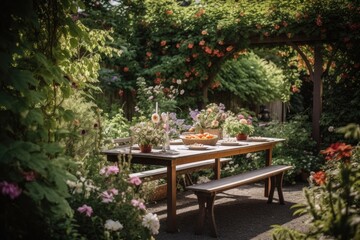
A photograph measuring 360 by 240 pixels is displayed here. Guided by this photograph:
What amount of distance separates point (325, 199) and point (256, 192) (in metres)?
4.80

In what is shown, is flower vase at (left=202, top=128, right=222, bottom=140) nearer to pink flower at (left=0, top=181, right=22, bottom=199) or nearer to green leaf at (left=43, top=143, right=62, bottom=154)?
green leaf at (left=43, top=143, right=62, bottom=154)

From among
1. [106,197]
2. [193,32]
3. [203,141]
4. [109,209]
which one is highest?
[193,32]

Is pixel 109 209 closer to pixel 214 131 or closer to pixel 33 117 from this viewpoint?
pixel 33 117

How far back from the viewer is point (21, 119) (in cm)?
286

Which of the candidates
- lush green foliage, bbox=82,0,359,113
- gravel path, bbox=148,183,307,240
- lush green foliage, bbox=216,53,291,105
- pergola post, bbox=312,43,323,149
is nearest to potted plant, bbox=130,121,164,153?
gravel path, bbox=148,183,307,240

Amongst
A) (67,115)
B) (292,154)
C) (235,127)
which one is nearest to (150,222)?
(67,115)

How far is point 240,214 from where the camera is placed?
21.4 feet

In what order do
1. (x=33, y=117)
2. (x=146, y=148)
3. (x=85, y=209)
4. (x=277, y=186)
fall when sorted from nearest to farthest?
(x=33, y=117)
(x=85, y=209)
(x=146, y=148)
(x=277, y=186)

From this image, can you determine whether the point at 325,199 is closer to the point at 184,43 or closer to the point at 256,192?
the point at 256,192

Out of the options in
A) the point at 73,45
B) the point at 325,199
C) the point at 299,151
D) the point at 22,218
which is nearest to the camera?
the point at 22,218

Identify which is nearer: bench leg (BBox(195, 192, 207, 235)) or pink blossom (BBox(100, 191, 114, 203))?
pink blossom (BBox(100, 191, 114, 203))

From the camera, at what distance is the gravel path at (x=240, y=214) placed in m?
5.54

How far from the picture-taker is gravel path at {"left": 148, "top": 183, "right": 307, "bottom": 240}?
5543mm

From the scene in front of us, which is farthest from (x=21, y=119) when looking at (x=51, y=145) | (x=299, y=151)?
(x=299, y=151)
